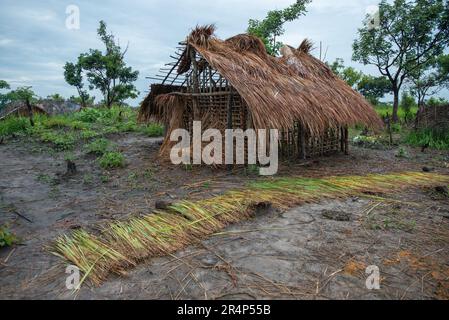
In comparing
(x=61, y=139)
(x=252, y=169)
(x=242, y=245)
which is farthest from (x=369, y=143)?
(x=61, y=139)

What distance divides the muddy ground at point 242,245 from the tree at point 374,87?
665 inches

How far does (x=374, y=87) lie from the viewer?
2144cm

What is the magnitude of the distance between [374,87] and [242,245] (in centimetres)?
2092

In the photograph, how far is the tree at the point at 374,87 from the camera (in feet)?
67.6

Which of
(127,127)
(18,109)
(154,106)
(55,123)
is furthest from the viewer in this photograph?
(18,109)

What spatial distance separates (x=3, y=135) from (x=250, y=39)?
29.8ft

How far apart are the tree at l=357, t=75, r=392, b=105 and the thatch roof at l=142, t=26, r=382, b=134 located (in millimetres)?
12414

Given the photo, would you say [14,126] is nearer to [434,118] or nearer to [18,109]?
[18,109]

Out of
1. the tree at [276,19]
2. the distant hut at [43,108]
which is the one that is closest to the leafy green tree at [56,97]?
the distant hut at [43,108]

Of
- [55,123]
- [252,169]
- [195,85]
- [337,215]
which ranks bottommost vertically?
[337,215]

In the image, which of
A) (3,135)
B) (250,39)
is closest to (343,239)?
(250,39)

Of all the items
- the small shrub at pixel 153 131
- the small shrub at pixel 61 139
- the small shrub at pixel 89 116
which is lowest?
the small shrub at pixel 61 139

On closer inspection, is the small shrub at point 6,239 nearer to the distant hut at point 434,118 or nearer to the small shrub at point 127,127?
the small shrub at point 127,127
